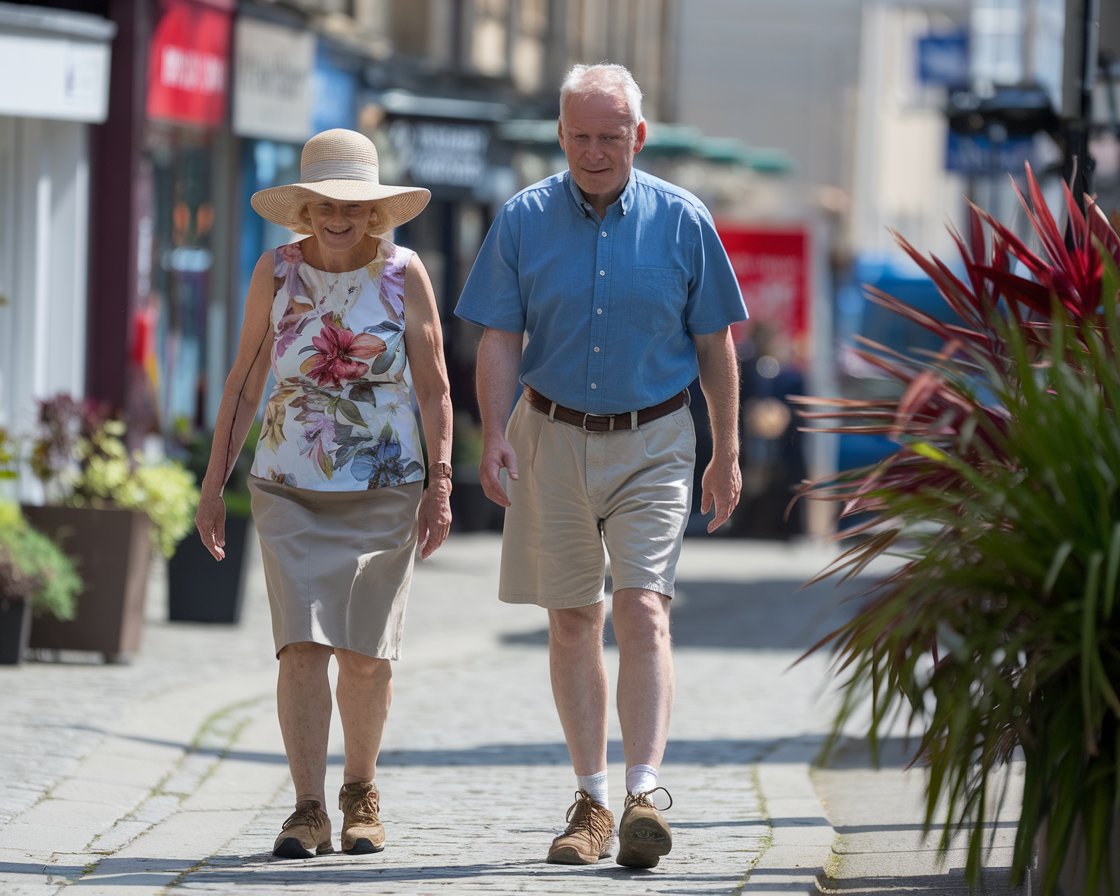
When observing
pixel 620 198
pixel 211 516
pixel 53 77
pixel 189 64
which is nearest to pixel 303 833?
pixel 211 516

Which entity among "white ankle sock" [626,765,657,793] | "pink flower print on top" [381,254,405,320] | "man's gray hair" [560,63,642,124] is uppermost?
"man's gray hair" [560,63,642,124]

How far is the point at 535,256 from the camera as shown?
229 inches

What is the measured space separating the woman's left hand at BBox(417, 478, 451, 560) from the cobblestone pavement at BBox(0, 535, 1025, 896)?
2.63 ft

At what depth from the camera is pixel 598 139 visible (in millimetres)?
5676

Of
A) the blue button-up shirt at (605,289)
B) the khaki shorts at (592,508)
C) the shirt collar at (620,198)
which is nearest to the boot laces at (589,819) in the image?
the khaki shorts at (592,508)

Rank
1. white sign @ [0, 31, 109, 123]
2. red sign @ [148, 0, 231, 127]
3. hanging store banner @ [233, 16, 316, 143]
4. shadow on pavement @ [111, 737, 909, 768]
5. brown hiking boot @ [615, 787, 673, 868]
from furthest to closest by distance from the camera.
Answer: hanging store banner @ [233, 16, 316, 143], red sign @ [148, 0, 231, 127], white sign @ [0, 31, 109, 123], shadow on pavement @ [111, 737, 909, 768], brown hiking boot @ [615, 787, 673, 868]

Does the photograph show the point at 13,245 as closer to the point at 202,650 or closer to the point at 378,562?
the point at 202,650

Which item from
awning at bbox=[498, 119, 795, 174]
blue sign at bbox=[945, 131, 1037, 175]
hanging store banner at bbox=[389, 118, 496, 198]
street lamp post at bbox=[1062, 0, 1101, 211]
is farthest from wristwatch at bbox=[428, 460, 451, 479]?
blue sign at bbox=[945, 131, 1037, 175]

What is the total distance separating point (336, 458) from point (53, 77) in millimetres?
6922

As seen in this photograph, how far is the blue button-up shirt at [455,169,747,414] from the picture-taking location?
226 inches

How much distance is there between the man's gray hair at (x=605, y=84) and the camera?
223 inches

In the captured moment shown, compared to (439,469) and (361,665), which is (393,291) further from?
(361,665)

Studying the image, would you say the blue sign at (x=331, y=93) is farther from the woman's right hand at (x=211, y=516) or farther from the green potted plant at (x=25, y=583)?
the woman's right hand at (x=211, y=516)

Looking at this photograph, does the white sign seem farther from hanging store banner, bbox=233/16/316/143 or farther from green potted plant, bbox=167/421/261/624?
hanging store banner, bbox=233/16/316/143
